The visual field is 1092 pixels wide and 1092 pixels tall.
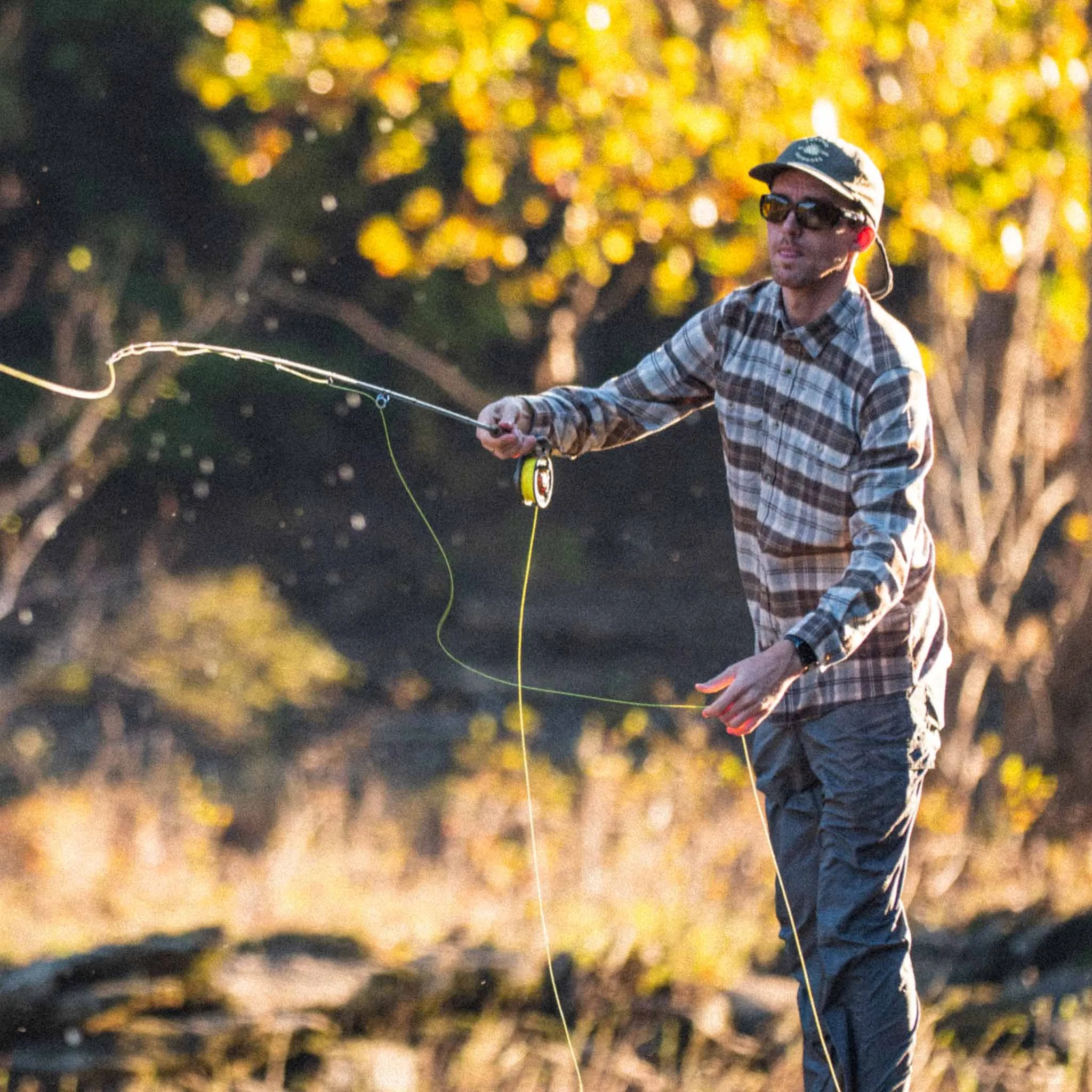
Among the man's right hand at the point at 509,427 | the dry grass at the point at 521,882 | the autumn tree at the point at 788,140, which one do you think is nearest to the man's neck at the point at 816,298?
the man's right hand at the point at 509,427

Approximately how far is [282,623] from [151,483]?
7054mm

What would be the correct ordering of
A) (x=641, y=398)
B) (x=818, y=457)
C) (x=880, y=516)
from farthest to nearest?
(x=641, y=398)
(x=818, y=457)
(x=880, y=516)

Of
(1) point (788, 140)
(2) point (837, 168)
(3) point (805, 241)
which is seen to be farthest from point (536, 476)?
(1) point (788, 140)

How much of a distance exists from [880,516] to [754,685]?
37 centimetres

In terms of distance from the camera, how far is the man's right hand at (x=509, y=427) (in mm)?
3102

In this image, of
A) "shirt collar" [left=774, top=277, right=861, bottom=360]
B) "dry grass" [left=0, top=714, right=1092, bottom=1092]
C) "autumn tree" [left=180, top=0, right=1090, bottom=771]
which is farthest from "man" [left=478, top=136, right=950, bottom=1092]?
"autumn tree" [left=180, top=0, right=1090, bottom=771]

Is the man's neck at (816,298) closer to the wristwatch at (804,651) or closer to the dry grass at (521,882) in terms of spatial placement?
the wristwatch at (804,651)

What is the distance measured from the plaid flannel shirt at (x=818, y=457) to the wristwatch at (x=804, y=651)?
0.01 m

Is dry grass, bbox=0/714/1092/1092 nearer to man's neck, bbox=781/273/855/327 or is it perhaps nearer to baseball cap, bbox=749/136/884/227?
man's neck, bbox=781/273/855/327

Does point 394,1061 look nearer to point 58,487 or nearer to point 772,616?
point 772,616

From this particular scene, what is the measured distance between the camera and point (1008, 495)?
6.85m

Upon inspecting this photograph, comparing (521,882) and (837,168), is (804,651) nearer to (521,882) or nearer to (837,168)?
(837,168)

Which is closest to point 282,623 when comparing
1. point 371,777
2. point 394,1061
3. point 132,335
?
point 371,777

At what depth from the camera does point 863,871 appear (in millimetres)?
3006
